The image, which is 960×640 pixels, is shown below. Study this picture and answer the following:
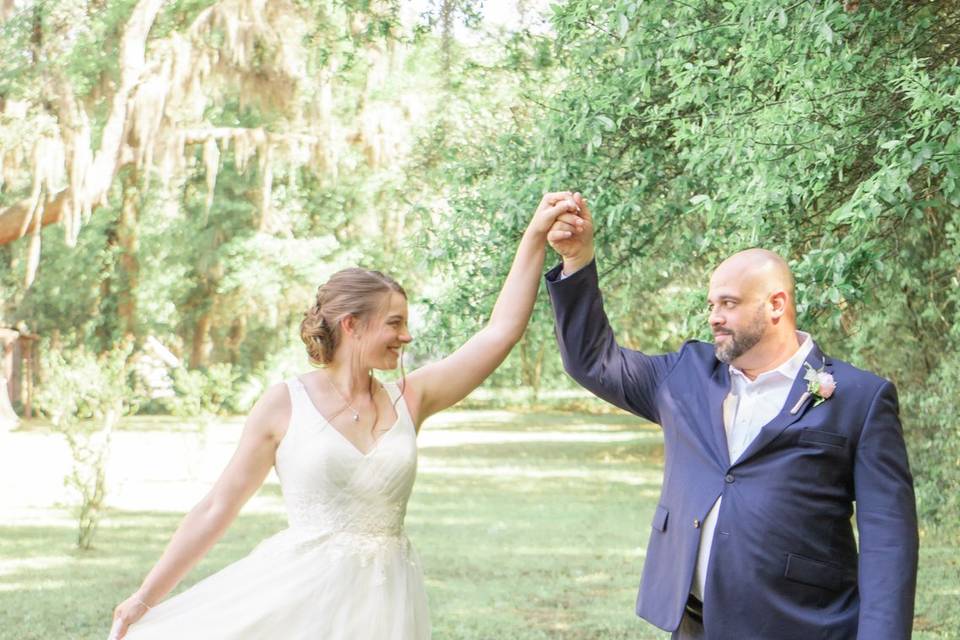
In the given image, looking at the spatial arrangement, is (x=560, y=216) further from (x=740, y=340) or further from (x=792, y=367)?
(x=792, y=367)

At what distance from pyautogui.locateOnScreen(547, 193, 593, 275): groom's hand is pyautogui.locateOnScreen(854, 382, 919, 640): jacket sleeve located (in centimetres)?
92

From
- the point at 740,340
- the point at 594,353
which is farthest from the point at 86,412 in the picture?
the point at 740,340

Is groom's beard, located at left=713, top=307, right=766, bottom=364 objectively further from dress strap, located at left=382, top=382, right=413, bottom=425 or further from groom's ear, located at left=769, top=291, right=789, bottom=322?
dress strap, located at left=382, top=382, right=413, bottom=425

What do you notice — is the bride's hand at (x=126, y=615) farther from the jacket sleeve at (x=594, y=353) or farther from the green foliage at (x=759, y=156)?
the green foliage at (x=759, y=156)

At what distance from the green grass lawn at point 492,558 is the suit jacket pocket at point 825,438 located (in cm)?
643

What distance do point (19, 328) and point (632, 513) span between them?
25.6 metres

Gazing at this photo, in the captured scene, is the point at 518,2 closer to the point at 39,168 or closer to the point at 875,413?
the point at 875,413

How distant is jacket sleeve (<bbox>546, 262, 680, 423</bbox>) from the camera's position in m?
3.79

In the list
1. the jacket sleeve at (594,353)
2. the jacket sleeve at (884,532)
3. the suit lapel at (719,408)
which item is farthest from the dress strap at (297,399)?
the jacket sleeve at (884,532)

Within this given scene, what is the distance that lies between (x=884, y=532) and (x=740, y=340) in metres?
0.62

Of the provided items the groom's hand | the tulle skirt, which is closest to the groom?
the groom's hand

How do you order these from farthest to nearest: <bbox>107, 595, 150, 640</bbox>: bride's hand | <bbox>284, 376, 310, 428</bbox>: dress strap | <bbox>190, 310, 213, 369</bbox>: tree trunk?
<bbox>190, 310, 213, 369</bbox>: tree trunk, <bbox>284, 376, 310, 428</bbox>: dress strap, <bbox>107, 595, 150, 640</bbox>: bride's hand

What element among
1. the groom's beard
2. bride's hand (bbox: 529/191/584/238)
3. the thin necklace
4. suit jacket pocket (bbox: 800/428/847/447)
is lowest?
suit jacket pocket (bbox: 800/428/847/447)

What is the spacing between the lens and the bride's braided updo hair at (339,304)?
372 cm
